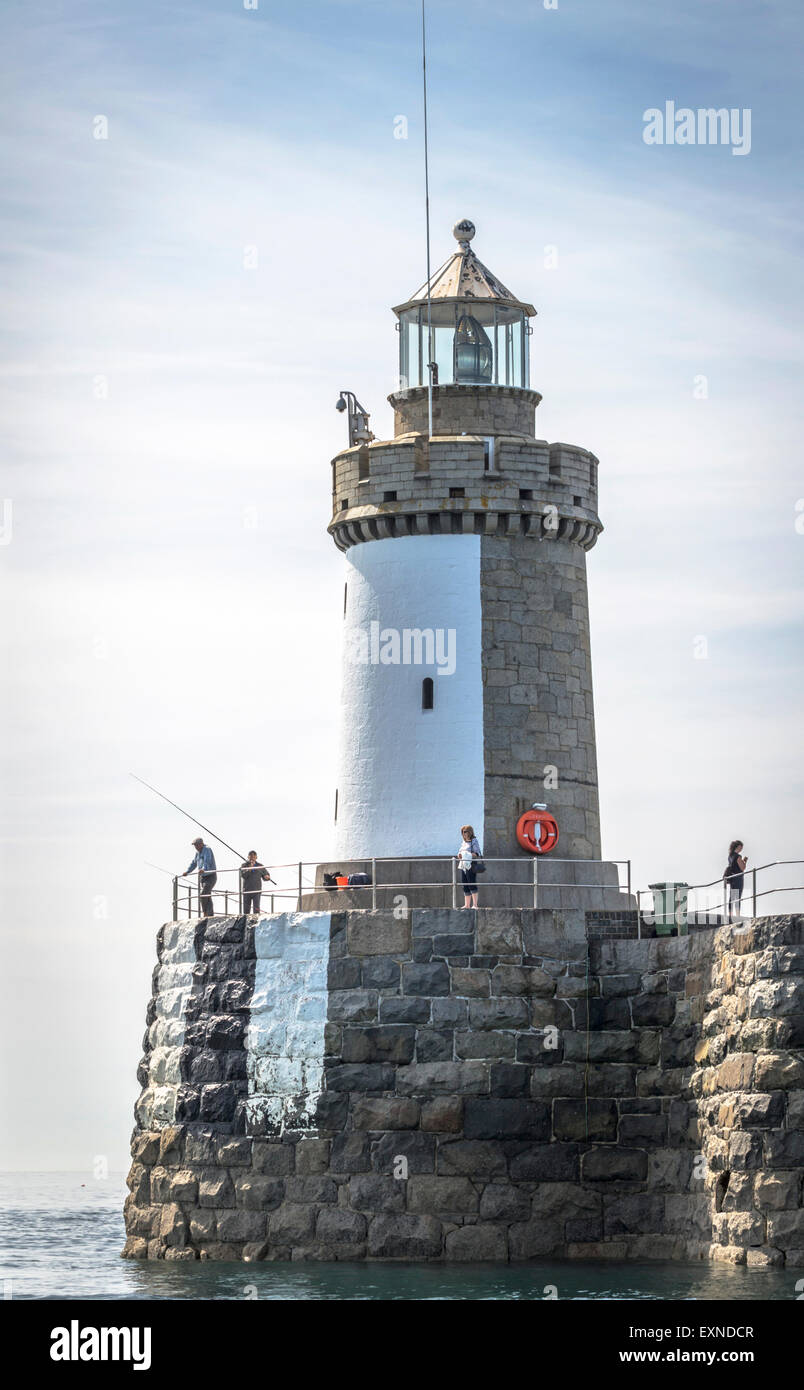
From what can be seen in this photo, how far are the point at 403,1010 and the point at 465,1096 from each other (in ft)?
4.86

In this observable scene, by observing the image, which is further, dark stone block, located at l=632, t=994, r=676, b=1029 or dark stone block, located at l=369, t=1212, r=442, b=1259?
dark stone block, located at l=632, t=994, r=676, b=1029

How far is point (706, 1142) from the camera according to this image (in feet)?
106

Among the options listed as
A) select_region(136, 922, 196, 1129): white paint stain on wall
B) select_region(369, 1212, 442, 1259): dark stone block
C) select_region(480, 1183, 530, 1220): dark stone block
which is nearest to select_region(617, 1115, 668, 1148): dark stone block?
select_region(480, 1183, 530, 1220): dark stone block

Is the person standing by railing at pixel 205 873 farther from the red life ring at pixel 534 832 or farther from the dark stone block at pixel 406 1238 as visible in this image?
the dark stone block at pixel 406 1238

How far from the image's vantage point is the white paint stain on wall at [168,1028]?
3691 centimetres

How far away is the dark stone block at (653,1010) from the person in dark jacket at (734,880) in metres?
1.65

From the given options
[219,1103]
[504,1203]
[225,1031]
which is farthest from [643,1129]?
[225,1031]

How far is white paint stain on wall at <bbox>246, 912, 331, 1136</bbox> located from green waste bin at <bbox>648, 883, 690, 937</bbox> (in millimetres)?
4728

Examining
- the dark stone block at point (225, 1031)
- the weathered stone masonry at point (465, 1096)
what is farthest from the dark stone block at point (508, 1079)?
the dark stone block at point (225, 1031)

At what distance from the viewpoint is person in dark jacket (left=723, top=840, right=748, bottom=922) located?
34500mm

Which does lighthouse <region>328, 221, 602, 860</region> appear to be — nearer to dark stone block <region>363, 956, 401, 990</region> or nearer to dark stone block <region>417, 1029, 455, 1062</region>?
dark stone block <region>363, 956, 401, 990</region>

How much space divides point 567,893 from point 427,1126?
210 inches
